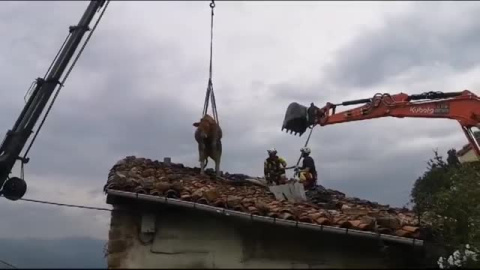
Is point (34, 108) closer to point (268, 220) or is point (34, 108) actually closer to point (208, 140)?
point (208, 140)

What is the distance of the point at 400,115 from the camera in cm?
1398

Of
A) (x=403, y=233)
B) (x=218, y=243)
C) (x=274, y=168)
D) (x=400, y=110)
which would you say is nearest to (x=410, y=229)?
(x=403, y=233)

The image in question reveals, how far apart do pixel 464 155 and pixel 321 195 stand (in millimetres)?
18530

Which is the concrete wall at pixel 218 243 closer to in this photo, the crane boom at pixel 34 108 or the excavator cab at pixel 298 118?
the crane boom at pixel 34 108

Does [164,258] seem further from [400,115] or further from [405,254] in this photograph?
[400,115]

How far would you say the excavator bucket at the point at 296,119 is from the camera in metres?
15.1

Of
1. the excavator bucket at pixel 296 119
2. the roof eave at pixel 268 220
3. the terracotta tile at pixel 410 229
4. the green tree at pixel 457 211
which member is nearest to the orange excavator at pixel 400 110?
the excavator bucket at pixel 296 119

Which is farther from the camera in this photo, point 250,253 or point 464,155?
point 464,155

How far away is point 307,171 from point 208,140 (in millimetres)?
2521

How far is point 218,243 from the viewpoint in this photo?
7598 mm

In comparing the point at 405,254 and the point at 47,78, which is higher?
the point at 47,78

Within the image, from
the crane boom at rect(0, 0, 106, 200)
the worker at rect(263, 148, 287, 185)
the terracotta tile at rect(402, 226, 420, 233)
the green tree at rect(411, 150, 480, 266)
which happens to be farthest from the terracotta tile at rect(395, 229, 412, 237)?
the crane boom at rect(0, 0, 106, 200)

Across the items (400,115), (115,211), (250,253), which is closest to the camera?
(250,253)

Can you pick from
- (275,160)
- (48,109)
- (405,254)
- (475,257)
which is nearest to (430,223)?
(475,257)
